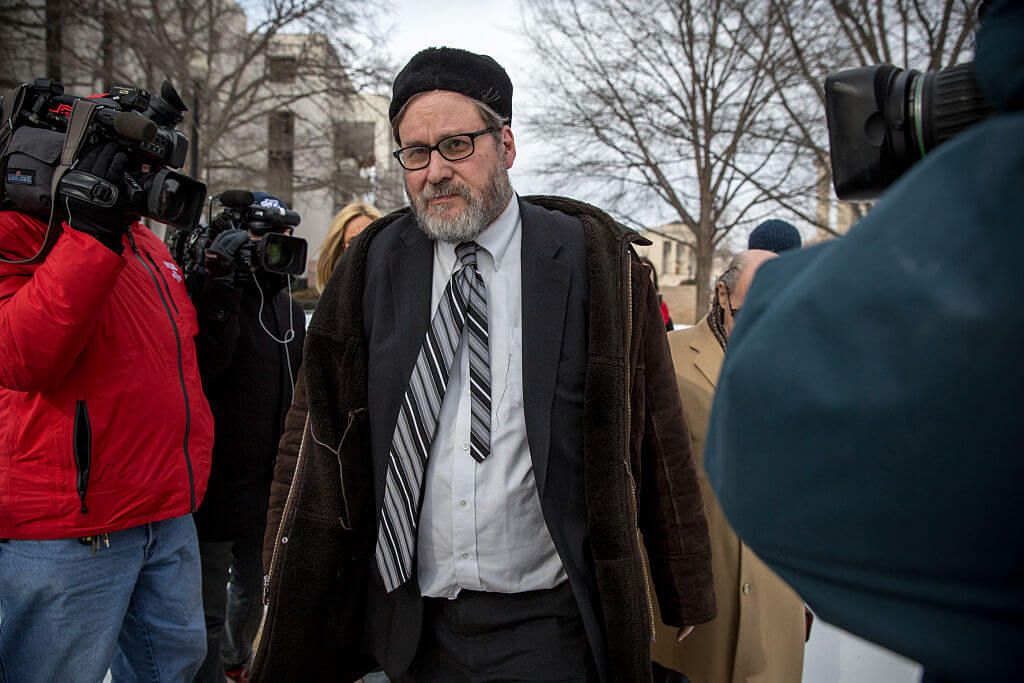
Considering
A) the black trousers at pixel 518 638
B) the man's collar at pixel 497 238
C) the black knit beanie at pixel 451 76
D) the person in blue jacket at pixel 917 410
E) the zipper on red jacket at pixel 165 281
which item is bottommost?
the black trousers at pixel 518 638

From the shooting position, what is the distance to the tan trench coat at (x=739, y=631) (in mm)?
2469

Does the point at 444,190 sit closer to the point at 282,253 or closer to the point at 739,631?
the point at 282,253

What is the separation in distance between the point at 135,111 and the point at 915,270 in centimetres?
226

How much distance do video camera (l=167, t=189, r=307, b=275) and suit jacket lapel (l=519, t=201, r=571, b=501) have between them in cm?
143

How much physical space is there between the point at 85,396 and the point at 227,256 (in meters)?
0.91

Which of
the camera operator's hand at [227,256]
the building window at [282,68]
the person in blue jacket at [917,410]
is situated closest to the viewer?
the person in blue jacket at [917,410]

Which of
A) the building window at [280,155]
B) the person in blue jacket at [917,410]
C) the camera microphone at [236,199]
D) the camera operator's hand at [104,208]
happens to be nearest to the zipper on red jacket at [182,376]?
the camera operator's hand at [104,208]

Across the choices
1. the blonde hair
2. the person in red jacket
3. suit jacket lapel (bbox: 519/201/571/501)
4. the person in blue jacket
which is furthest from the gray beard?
the blonde hair

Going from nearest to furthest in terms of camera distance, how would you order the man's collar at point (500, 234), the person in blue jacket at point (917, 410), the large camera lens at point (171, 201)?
the person in blue jacket at point (917, 410), the man's collar at point (500, 234), the large camera lens at point (171, 201)

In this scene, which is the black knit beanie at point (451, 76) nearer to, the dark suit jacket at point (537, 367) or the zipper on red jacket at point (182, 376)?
the dark suit jacket at point (537, 367)

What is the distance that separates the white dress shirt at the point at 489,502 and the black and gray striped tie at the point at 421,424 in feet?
0.09

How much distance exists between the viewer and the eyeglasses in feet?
6.57

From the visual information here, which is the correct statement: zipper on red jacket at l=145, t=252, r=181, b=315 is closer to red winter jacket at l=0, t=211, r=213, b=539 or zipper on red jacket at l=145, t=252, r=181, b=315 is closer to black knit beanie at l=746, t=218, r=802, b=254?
red winter jacket at l=0, t=211, r=213, b=539

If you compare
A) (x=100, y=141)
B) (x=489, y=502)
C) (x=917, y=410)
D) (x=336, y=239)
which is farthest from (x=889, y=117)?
(x=336, y=239)
